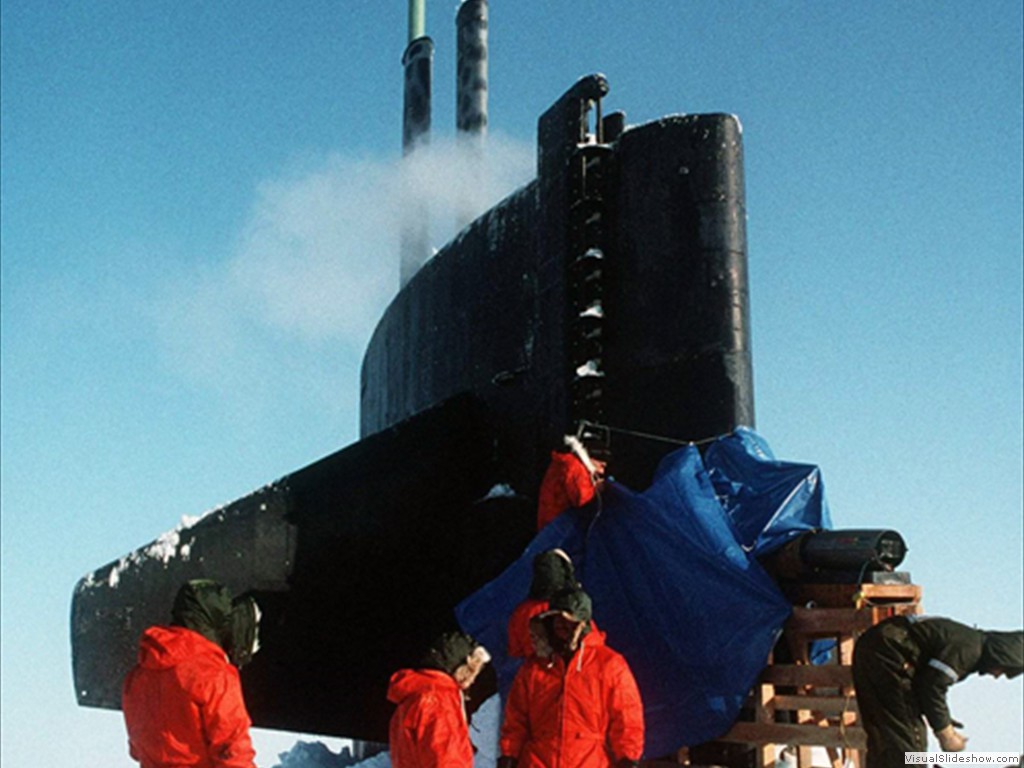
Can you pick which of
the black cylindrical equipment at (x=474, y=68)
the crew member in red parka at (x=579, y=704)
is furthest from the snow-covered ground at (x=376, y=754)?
the black cylindrical equipment at (x=474, y=68)

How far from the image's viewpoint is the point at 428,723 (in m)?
4.91

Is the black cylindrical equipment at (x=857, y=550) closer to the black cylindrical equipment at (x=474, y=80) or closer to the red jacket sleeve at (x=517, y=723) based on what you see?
the red jacket sleeve at (x=517, y=723)

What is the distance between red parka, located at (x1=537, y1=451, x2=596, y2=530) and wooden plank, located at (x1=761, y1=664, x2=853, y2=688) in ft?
5.41

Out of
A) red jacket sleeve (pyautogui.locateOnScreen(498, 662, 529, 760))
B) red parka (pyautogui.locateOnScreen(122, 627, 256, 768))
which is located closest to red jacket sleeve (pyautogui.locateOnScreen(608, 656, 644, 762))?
red jacket sleeve (pyautogui.locateOnScreen(498, 662, 529, 760))

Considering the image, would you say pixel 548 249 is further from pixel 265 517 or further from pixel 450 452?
pixel 265 517

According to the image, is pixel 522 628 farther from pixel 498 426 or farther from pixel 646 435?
pixel 498 426

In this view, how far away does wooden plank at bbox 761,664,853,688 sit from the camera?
5844 millimetres

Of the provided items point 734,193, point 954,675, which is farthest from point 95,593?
point 954,675

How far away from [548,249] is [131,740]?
191 inches

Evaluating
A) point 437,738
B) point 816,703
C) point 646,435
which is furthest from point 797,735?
point 646,435

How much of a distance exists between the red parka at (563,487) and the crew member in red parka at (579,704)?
5.85ft

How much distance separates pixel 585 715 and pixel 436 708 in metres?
0.79

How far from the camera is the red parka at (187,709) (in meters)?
4.61

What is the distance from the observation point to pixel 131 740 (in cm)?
482
